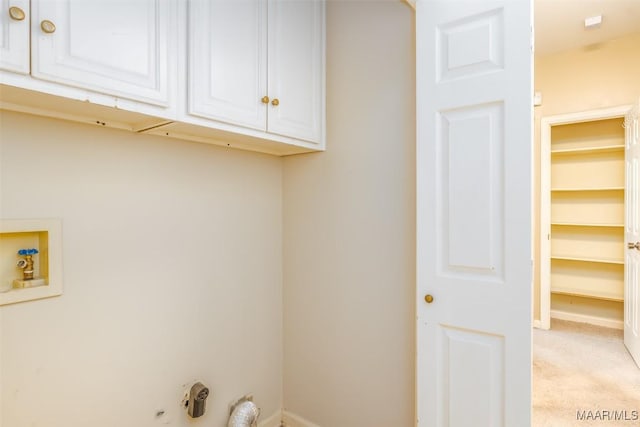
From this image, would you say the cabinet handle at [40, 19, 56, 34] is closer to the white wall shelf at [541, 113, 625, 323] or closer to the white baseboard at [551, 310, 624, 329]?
the white wall shelf at [541, 113, 625, 323]

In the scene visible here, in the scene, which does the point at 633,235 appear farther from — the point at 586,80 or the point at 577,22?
the point at 577,22

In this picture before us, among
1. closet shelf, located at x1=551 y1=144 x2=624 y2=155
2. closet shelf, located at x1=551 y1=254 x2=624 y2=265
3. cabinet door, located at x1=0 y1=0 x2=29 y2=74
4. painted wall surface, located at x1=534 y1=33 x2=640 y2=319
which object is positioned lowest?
closet shelf, located at x1=551 y1=254 x2=624 y2=265

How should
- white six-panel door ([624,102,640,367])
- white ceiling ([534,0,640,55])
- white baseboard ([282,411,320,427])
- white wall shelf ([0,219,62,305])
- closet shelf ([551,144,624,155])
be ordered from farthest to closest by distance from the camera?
closet shelf ([551,144,624,155]), white six-panel door ([624,102,640,367]), white ceiling ([534,0,640,55]), white baseboard ([282,411,320,427]), white wall shelf ([0,219,62,305])

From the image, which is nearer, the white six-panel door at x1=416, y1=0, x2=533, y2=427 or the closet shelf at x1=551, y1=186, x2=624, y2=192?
the white six-panel door at x1=416, y1=0, x2=533, y2=427

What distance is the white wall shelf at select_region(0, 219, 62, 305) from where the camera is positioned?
119 cm

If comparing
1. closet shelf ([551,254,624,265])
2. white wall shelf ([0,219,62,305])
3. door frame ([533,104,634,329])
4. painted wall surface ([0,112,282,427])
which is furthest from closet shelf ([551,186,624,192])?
white wall shelf ([0,219,62,305])

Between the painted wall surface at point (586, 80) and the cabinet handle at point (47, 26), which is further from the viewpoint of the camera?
the painted wall surface at point (586, 80)

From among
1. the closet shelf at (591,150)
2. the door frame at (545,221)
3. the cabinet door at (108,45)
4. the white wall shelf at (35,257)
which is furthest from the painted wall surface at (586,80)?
the white wall shelf at (35,257)

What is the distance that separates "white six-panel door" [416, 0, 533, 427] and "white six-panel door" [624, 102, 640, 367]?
7.59ft

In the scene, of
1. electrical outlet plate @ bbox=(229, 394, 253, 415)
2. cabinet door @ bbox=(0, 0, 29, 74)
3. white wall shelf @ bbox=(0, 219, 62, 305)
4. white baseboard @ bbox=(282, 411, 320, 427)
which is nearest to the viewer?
cabinet door @ bbox=(0, 0, 29, 74)

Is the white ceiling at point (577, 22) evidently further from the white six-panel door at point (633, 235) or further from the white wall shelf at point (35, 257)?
the white wall shelf at point (35, 257)

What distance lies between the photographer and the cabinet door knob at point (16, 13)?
917 millimetres

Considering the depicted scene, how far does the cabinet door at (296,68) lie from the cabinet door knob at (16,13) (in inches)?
33.8

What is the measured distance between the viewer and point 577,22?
2.96 meters
